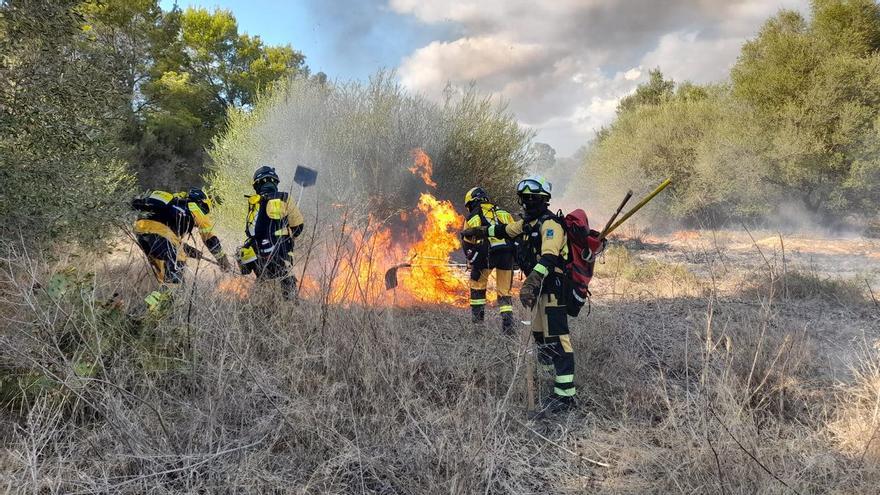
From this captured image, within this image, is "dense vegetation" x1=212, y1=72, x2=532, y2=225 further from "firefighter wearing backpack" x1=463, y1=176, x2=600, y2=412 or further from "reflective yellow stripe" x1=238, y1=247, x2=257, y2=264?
"firefighter wearing backpack" x1=463, y1=176, x2=600, y2=412

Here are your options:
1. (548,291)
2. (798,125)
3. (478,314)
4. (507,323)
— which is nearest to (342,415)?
(548,291)

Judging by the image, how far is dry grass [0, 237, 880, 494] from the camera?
2309mm

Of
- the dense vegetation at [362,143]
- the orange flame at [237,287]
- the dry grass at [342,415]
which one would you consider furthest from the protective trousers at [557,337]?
the dense vegetation at [362,143]

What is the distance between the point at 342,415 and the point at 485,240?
3.12m

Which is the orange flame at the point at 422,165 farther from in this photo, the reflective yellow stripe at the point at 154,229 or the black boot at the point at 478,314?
the reflective yellow stripe at the point at 154,229

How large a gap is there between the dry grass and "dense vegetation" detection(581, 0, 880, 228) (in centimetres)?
1194

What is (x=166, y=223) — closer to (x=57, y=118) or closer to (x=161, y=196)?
(x=161, y=196)

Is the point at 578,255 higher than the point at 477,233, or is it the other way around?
the point at 477,233

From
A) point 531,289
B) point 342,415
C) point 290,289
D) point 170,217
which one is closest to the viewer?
point 342,415

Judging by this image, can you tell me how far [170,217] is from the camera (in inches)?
204

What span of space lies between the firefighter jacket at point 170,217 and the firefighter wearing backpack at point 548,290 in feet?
11.3

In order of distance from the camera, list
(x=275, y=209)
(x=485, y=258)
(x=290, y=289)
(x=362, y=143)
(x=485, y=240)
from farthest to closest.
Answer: (x=362, y=143) < (x=485, y=258) < (x=485, y=240) < (x=275, y=209) < (x=290, y=289)

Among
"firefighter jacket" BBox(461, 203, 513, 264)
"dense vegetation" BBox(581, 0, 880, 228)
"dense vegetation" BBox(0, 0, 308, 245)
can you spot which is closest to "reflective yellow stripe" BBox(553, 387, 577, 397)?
"firefighter jacket" BBox(461, 203, 513, 264)

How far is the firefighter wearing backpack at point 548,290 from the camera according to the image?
3514 mm
